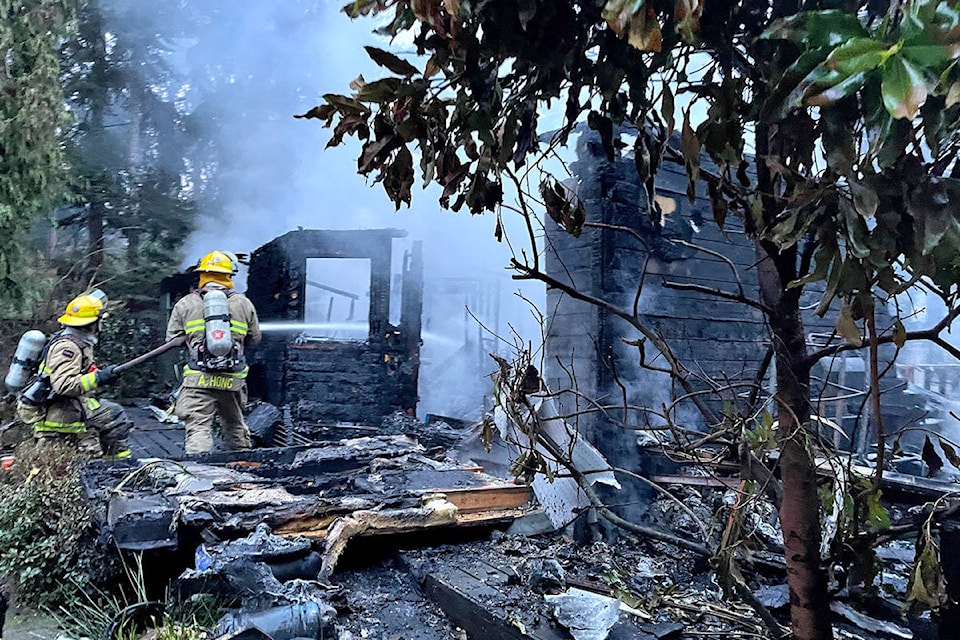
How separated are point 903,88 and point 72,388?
630cm

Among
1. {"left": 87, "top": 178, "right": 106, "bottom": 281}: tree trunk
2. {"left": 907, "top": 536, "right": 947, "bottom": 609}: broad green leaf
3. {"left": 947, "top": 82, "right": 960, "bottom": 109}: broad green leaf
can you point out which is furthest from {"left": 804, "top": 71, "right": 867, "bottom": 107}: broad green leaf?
{"left": 87, "top": 178, "right": 106, "bottom": 281}: tree trunk

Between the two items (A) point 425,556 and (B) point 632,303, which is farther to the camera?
(B) point 632,303

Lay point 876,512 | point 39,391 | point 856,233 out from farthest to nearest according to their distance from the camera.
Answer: point 39,391, point 876,512, point 856,233

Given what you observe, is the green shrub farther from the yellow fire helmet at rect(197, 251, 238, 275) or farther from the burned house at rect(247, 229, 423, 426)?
the burned house at rect(247, 229, 423, 426)

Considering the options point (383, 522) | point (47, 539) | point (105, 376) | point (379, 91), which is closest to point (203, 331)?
point (105, 376)

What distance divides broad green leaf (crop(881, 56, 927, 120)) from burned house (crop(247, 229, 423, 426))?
1070cm

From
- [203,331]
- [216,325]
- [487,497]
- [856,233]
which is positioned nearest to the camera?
[856,233]

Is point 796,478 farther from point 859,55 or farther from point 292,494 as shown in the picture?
point 292,494

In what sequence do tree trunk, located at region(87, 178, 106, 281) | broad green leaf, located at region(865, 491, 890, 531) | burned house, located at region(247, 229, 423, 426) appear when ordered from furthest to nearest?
tree trunk, located at region(87, 178, 106, 281)
burned house, located at region(247, 229, 423, 426)
broad green leaf, located at region(865, 491, 890, 531)

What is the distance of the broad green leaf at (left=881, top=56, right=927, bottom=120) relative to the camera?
889mm

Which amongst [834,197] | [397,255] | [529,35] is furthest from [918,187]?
[397,255]

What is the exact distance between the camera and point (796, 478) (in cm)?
176

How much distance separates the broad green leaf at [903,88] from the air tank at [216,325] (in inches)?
235

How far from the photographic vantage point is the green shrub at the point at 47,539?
383 cm
